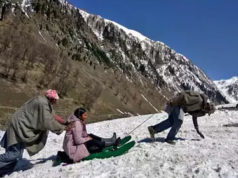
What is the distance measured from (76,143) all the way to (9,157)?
1.84 metres

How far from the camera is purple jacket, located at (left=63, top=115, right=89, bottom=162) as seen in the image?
1020cm

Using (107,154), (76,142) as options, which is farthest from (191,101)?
(76,142)

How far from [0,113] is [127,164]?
30667 millimetres

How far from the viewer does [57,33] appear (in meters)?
121

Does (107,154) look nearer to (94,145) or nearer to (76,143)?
(94,145)

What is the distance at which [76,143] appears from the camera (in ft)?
33.9

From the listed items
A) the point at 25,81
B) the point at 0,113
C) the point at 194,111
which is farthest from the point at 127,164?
the point at 25,81

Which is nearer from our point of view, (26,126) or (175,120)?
(26,126)

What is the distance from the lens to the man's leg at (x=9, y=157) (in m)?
9.95

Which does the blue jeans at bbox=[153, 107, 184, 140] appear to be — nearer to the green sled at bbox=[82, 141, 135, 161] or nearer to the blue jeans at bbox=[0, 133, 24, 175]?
the green sled at bbox=[82, 141, 135, 161]

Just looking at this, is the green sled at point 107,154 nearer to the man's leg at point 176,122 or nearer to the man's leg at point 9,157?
the man's leg at point 9,157

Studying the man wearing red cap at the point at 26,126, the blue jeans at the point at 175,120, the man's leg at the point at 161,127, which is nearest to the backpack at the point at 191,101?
the blue jeans at the point at 175,120

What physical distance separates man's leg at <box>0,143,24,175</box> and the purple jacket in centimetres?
129

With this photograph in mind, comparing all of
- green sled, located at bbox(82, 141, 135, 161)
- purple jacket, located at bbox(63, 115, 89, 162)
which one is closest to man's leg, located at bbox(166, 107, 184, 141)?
green sled, located at bbox(82, 141, 135, 161)
